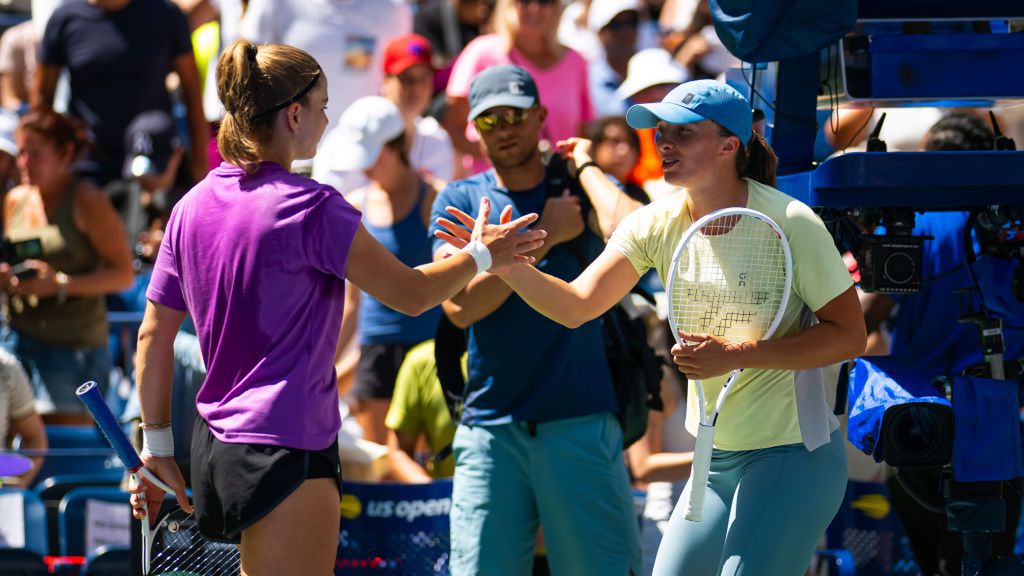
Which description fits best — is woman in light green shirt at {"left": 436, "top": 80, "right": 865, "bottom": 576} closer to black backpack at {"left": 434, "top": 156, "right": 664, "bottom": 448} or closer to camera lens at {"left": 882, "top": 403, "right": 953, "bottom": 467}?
camera lens at {"left": 882, "top": 403, "right": 953, "bottom": 467}

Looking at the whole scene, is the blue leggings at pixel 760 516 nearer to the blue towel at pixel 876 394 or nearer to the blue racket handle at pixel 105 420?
the blue towel at pixel 876 394

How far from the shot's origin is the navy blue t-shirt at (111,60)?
853 cm

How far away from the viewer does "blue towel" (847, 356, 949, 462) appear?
4.37 metres

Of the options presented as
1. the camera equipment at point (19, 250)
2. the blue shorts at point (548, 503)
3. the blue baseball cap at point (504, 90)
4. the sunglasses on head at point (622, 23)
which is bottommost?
the blue shorts at point (548, 503)

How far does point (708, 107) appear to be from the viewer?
3.81 meters

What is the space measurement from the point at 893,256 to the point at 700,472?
1114mm

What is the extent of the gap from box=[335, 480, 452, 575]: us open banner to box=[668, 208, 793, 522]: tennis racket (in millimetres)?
2084

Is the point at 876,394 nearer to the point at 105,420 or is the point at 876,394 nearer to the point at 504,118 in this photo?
the point at 504,118

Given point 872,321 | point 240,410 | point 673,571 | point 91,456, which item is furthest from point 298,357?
point 91,456

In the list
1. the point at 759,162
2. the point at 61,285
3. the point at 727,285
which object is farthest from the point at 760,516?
the point at 61,285

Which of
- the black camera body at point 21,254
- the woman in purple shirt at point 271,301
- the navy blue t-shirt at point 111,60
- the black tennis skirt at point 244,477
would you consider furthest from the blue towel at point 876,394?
the navy blue t-shirt at point 111,60

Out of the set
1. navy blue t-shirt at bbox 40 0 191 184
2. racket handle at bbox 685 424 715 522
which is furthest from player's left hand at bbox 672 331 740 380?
navy blue t-shirt at bbox 40 0 191 184

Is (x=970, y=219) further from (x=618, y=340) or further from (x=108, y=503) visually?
(x=108, y=503)

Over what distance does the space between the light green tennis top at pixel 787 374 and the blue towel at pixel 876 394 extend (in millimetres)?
436
